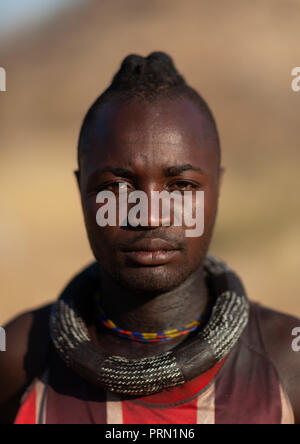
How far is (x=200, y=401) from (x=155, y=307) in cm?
50

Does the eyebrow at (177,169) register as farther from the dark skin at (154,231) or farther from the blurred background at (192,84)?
the blurred background at (192,84)

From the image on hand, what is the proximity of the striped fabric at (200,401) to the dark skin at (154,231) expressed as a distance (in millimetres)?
89

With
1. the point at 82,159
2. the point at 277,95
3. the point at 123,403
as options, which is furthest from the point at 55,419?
the point at 277,95

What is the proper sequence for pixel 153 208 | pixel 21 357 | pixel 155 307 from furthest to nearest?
pixel 21 357 < pixel 155 307 < pixel 153 208

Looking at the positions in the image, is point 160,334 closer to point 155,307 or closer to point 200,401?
point 155,307

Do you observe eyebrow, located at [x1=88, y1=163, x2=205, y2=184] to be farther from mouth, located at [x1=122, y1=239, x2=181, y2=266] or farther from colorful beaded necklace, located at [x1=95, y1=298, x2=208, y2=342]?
colorful beaded necklace, located at [x1=95, y1=298, x2=208, y2=342]

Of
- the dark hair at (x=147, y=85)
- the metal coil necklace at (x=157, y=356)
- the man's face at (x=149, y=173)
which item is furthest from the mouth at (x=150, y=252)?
the dark hair at (x=147, y=85)

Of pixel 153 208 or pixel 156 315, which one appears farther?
pixel 156 315

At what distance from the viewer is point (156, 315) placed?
9.64ft

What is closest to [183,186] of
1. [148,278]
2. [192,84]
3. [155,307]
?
[148,278]

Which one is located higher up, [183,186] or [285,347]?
[183,186]

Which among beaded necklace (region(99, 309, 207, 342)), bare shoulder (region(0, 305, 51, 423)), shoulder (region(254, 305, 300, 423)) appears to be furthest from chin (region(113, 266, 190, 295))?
bare shoulder (region(0, 305, 51, 423))

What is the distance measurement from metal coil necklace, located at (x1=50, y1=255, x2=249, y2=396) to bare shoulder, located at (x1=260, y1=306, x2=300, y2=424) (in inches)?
6.9
